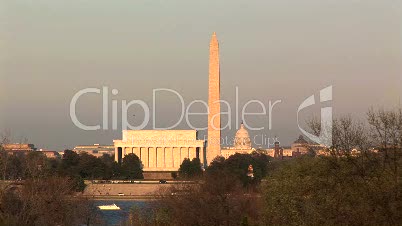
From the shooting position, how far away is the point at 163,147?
14138 cm

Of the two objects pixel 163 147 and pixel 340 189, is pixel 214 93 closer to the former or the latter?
pixel 163 147

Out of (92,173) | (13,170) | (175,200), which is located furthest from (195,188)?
(92,173)

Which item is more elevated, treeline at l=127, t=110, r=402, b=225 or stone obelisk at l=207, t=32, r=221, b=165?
stone obelisk at l=207, t=32, r=221, b=165

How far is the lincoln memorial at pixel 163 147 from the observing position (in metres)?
141

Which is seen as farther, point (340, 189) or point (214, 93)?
point (214, 93)

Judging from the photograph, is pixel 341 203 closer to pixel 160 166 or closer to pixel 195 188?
pixel 195 188

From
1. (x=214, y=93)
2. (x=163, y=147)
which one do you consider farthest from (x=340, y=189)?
(x=163, y=147)

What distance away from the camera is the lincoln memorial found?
14075 centimetres

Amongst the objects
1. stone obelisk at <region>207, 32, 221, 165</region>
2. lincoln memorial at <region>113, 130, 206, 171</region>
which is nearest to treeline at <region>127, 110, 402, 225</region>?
stone obelisk at <region>207, 32, 221, 165</region>

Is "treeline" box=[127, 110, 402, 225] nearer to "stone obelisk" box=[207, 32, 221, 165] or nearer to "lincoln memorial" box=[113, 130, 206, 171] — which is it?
"stone obelisk" box=[207, 32, 221, 165]

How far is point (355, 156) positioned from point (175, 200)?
18.4 meters

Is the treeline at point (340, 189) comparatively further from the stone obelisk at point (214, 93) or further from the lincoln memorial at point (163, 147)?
the lincoln memorial at point (163, 147)

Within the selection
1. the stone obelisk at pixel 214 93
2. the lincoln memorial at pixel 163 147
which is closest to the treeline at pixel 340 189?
the stone obelisk at pixel 214 93

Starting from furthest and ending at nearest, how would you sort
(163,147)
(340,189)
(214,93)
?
(163,147)
(214,93)
(340,189)
